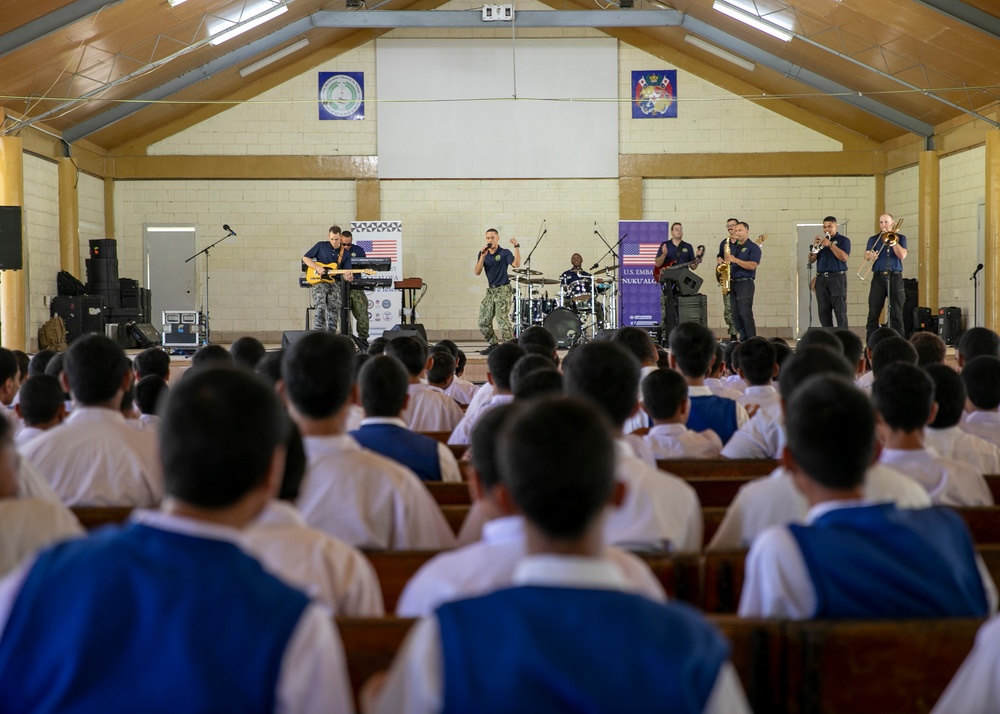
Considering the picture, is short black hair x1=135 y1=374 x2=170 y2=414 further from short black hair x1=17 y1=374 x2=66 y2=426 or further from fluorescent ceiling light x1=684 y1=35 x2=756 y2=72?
fluorescent ceiling light x1=684 y1=35 x2=756 y2=72

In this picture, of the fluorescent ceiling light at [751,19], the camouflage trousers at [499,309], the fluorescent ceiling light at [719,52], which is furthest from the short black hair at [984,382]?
the fluorescent ceiling light at [719,52]

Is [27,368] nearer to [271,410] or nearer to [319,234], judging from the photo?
[271,410]

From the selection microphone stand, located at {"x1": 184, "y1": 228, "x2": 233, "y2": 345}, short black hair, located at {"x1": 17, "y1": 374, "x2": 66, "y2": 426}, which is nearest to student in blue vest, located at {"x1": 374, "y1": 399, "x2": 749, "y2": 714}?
short black hair, located at {"x1": 17, "y1": 374, "x2": 66, "y2": 426}

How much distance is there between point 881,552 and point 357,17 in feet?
44.7

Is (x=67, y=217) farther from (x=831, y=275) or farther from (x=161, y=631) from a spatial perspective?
(x=161, y=631)

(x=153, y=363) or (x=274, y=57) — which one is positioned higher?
(x=274, y=57)

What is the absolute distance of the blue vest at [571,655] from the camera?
1.16m

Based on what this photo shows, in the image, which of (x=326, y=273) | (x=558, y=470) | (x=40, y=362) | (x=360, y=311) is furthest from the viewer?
(x=360, y=311)

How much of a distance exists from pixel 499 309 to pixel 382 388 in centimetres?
998

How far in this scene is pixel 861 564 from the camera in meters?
1.75

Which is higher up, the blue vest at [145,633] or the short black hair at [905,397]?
the short black hair at [905,397]

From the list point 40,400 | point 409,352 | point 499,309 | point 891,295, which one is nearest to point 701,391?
point 409,352

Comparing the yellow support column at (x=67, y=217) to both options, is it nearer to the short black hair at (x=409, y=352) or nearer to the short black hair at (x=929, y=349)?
the short black hair at (x=409, y=352)

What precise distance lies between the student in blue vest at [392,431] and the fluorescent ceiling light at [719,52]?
13011mm
